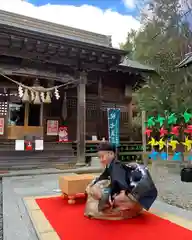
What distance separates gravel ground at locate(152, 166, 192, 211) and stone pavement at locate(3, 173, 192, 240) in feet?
1.25

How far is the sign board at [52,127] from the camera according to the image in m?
12.5

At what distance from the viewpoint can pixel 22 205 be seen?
4.95m

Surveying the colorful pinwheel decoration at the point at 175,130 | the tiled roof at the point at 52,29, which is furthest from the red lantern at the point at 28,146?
the colorful pinwheel decoration at the point at 175,130

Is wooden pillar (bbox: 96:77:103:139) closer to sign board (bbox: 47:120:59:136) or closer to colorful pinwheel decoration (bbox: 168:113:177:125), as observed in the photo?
sign board (bbox: 47:120:59:136)

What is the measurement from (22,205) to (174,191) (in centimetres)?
391

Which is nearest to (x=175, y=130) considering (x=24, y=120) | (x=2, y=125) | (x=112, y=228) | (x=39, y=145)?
(x=39, y=145)

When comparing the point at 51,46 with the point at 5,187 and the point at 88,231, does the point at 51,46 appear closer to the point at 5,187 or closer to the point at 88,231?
the point at 5,187

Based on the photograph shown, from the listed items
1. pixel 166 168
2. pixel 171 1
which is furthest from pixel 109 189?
pixel 171 1

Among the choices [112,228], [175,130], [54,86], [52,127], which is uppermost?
[54,86]

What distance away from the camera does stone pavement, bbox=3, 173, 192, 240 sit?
342cm

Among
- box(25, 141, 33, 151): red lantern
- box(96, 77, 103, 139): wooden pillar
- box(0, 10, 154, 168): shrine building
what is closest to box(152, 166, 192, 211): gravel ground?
box(0, 10, 154, 168): shrine building

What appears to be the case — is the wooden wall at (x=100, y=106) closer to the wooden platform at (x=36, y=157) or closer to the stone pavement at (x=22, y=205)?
the wooden platform at (x=36, y=157)

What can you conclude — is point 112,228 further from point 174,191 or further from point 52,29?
point 52,29

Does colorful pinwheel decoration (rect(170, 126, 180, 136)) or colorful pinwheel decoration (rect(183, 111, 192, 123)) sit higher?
colorful pinwheel decoration (rect(183, 111, 192, 123))
